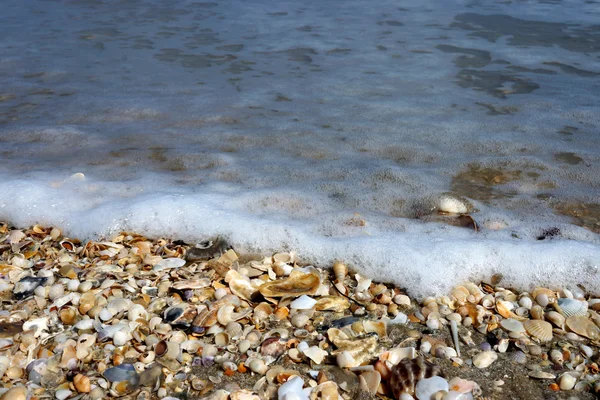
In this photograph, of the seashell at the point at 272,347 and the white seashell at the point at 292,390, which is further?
the seashell at the point at 272,347

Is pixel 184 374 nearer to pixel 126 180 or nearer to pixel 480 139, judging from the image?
pixel 126 180

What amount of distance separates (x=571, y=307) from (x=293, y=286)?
1262 millimetres

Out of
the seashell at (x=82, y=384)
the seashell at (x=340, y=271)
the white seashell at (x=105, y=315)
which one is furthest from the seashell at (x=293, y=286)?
the seashell at (x=82, y=384)

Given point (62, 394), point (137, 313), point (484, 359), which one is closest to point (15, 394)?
point (62, 394)

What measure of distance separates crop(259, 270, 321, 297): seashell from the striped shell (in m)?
0.62

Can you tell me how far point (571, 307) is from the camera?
96.7 inches

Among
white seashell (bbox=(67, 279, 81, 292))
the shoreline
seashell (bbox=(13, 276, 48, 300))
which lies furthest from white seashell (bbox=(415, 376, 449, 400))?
seashell (bbox=(13, 276, 48, 300))

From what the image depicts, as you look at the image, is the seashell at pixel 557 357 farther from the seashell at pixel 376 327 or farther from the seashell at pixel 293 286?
the seashell at pixel 293 286

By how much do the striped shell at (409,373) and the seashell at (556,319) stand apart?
653 mm

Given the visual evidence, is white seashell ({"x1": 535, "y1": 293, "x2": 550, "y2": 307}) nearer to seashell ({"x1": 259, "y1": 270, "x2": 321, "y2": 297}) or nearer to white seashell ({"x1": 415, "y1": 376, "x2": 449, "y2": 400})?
white seashell ({"x1": 415, "y1": 376, "x2": 449, "y2": 400})

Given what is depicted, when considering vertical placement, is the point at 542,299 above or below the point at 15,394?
below

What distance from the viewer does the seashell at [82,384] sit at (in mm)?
2023

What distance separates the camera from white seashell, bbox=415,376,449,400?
1972 mm

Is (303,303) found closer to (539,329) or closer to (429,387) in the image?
(429,387)
